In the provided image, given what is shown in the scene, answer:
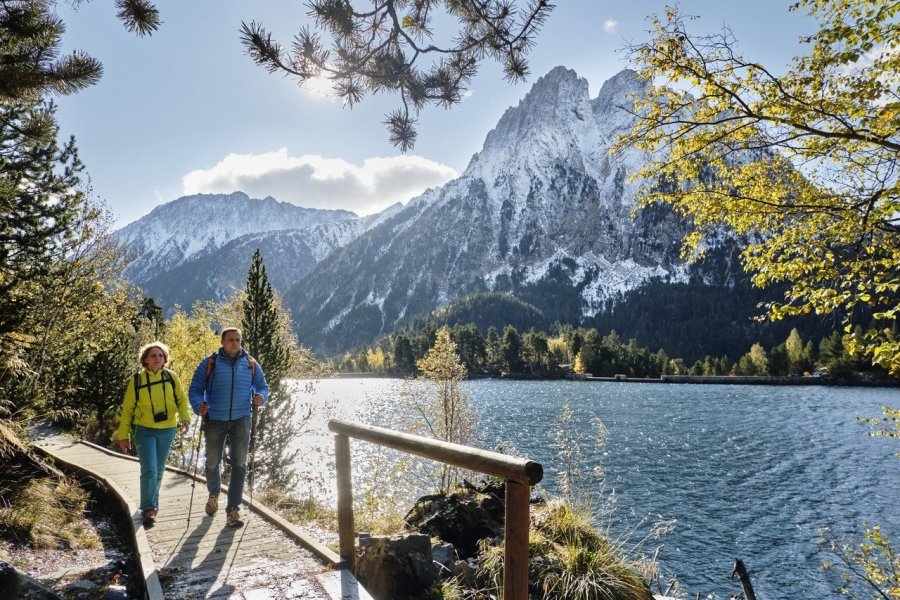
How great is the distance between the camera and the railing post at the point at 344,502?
5203mm

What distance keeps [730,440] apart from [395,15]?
4855cm

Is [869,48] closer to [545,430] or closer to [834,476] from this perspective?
[834,476]

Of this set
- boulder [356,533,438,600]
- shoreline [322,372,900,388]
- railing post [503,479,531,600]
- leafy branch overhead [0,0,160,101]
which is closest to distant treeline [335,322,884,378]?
shoreline [322,372,900,388]

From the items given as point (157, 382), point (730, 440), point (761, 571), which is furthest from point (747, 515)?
point (157, 382)

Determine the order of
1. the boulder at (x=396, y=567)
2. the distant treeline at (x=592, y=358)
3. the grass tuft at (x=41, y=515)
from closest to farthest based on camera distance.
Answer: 1. the boulder at (x=396, y=567)
2. the grass tuft at (x=41, y=515)
3. the distant treeline at (x=592, y=358)

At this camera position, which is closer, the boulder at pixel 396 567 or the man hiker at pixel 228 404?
the boulder at pixel 396 567

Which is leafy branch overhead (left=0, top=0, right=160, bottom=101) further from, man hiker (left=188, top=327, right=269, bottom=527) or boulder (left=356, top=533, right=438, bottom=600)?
boulder (left=356, top=533, right=438, bottom=600)

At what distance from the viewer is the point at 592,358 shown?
434 ft

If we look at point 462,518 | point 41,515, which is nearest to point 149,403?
point 41,515

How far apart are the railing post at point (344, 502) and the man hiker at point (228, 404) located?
2.17m

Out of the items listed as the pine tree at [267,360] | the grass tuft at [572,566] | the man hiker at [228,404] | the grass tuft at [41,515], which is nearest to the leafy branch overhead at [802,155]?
the grass tuft at [572,566]

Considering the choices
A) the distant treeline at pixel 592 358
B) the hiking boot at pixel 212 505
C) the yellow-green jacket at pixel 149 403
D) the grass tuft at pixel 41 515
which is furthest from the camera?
the distant treeline at pixel 592 358

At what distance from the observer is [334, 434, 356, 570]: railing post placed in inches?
205

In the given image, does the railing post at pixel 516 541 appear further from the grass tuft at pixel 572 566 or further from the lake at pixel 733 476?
the lake at pixel 733 476
